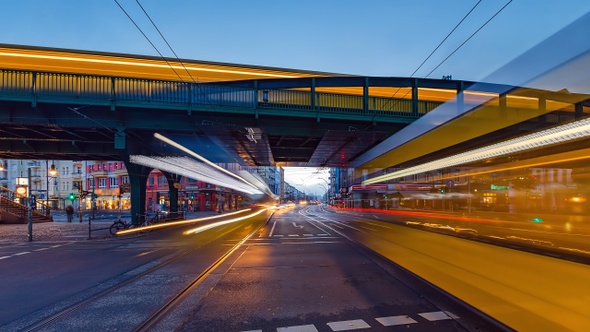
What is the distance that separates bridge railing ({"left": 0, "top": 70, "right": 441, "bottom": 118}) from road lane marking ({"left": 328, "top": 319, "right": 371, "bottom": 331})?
1401 cm

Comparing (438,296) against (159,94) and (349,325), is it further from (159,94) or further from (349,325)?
(159,94)

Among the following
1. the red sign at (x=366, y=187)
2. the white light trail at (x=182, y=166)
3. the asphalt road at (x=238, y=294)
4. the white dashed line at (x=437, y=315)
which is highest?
the white light trail at (x=182, y=166)

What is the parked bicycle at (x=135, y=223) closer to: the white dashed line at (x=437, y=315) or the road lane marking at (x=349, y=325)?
the road lane marking at (x=349, y=325)

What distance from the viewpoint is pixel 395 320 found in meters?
5.38

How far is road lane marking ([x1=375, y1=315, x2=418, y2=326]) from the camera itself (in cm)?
523

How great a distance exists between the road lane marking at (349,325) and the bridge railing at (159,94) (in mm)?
14006

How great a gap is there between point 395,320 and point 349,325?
78 cm

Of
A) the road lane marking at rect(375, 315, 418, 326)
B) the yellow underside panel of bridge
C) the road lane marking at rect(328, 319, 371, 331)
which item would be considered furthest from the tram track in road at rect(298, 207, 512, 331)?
the yellow underside panel of bridge

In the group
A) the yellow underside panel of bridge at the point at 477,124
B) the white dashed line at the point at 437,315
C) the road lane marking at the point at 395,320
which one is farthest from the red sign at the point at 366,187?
the road lane marking at the point at 395,320

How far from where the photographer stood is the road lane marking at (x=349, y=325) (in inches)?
199

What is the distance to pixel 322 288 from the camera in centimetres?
743

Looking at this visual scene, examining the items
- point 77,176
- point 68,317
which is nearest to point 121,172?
point 77,176

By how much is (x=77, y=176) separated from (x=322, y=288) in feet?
269

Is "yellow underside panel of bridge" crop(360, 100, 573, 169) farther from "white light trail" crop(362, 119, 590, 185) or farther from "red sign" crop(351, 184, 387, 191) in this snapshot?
"red sign" crop(351, 184, 387, 191)
